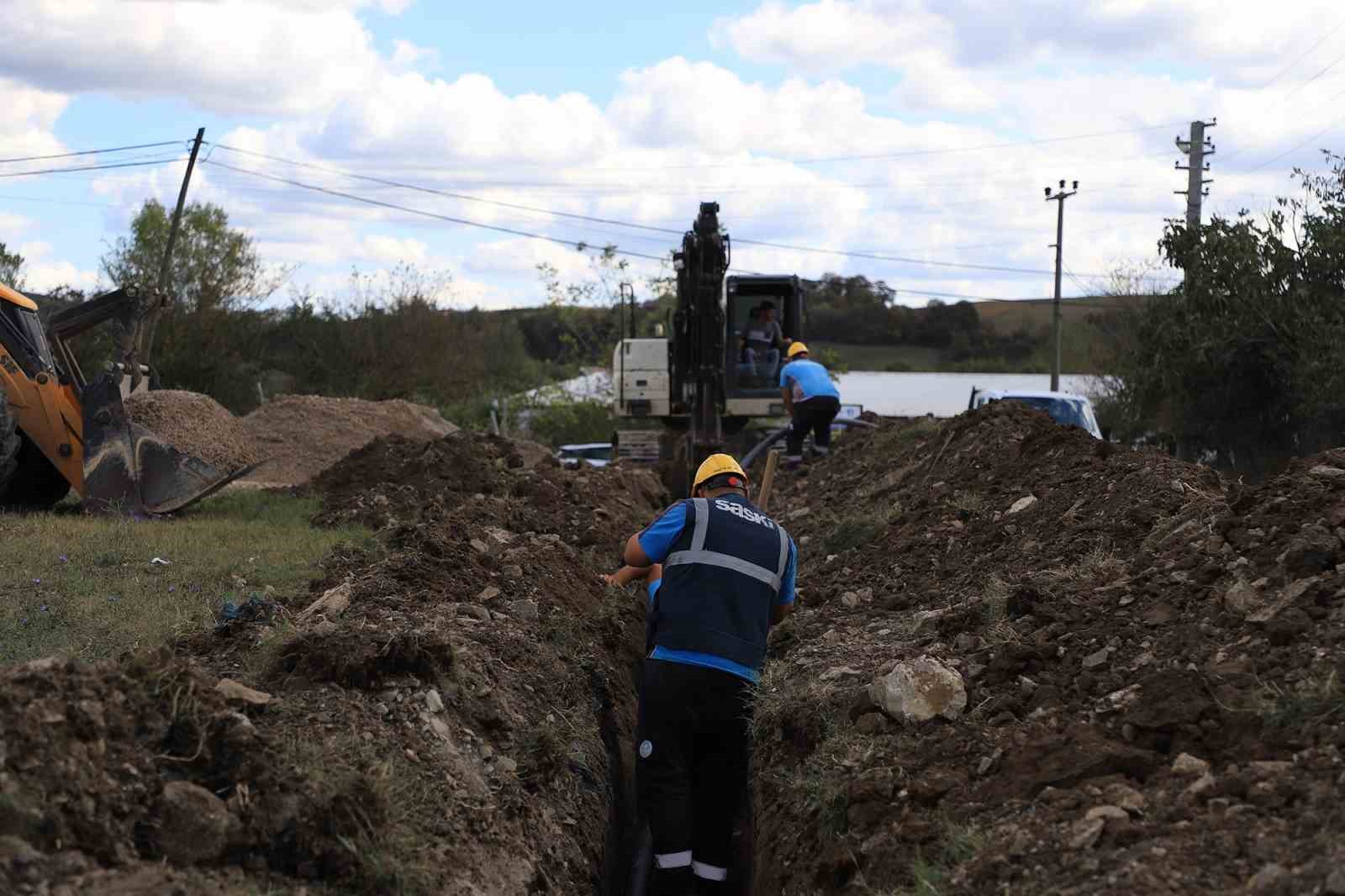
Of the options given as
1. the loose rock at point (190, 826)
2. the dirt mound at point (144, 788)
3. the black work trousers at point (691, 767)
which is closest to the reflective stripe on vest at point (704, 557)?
the black work trousers at point (691, 767)

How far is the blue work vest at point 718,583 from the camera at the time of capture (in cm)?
690

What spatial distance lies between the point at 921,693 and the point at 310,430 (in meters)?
19.8

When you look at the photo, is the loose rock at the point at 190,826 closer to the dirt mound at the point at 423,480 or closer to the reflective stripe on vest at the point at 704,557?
the reflective stripe on vest at the point at 704,557

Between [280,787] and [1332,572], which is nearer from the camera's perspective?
[280,787]

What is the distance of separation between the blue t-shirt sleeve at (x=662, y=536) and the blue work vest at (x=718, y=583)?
33 millimetres

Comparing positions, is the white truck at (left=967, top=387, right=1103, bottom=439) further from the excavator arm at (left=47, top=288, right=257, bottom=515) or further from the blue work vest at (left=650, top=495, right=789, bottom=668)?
the blue work vest at (left=650, top=495, right=789, bottom=668)

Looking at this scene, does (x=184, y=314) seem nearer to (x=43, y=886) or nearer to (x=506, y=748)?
(x=506, y=748)

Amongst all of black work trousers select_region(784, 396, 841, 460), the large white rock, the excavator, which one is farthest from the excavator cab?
the large white rock

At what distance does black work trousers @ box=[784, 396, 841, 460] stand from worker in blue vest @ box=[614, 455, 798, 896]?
9696mm

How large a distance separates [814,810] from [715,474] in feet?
5.91

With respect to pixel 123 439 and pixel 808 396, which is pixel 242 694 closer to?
pixel 123 439

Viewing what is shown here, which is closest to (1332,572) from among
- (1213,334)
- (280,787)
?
(280,787)

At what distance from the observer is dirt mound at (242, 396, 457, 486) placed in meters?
23.1

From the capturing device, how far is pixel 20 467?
1568 cm
